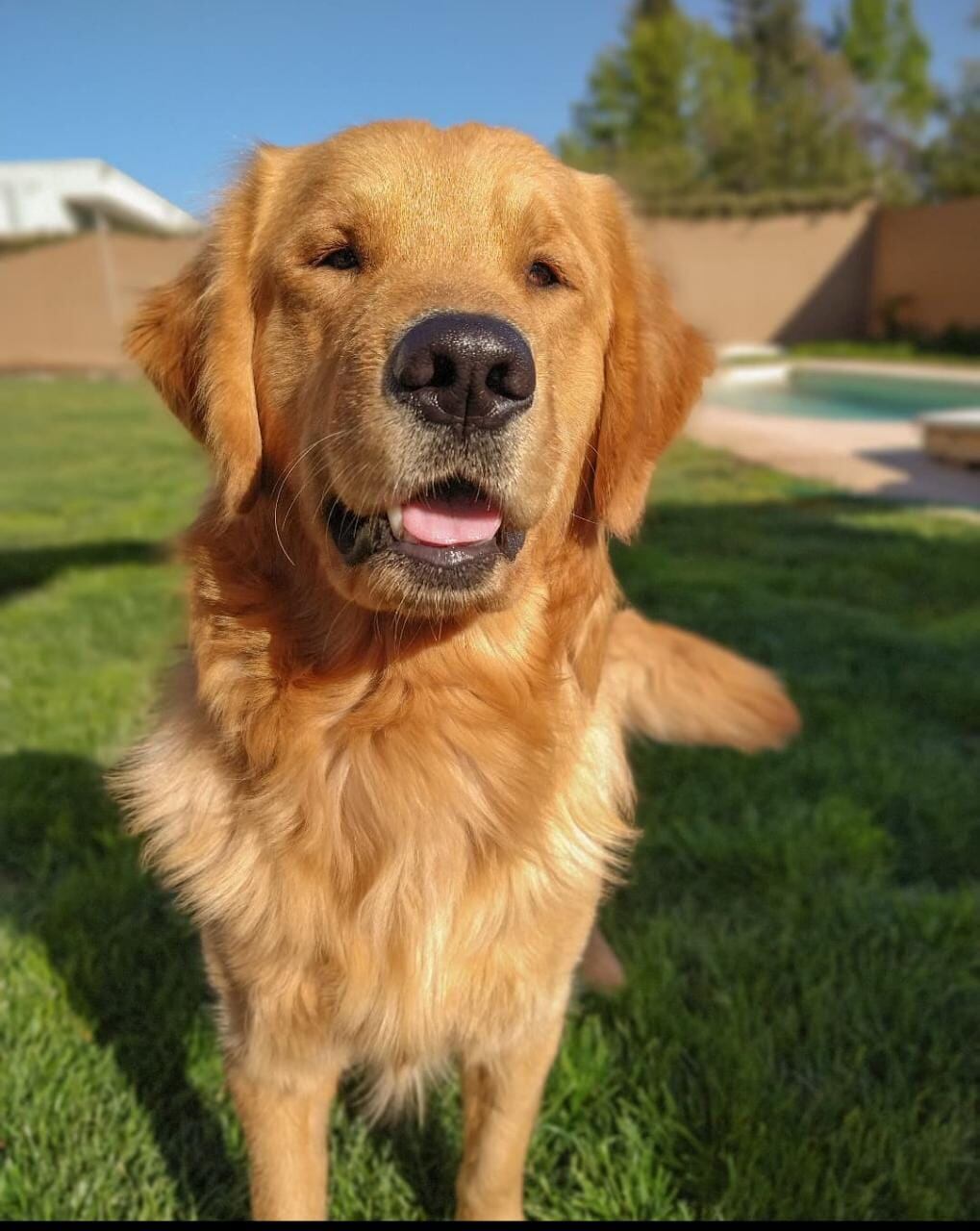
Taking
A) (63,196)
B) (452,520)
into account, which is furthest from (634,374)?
(63,196)

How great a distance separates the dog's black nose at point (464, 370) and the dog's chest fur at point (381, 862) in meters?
0.52

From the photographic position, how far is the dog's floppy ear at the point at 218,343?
6.09 feet

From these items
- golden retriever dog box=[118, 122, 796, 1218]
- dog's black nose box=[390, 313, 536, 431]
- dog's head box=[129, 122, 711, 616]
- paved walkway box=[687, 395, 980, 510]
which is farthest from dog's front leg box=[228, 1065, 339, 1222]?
paved walkway box=[687, 395, 980, 510]

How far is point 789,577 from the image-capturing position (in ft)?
19.1

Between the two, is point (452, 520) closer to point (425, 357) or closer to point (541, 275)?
point (425, 357)

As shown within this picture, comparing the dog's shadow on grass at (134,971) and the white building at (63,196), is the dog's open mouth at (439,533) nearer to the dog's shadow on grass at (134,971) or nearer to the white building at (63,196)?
the dog's shadow on grass at (134,971)

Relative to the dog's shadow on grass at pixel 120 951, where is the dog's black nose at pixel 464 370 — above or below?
above

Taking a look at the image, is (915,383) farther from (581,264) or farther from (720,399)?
(581,264)

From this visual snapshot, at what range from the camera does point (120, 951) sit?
2.54 meters

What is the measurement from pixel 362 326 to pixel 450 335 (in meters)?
0.26

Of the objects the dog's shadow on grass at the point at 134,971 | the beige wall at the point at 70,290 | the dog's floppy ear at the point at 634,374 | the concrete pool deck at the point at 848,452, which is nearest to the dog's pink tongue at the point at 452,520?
the dog's floppy ear at the point at 634,374

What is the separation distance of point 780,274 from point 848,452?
1921cm

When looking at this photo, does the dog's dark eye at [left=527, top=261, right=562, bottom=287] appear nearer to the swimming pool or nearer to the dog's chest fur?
the dog's chest fur

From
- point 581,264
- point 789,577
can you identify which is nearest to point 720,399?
point 789,577
